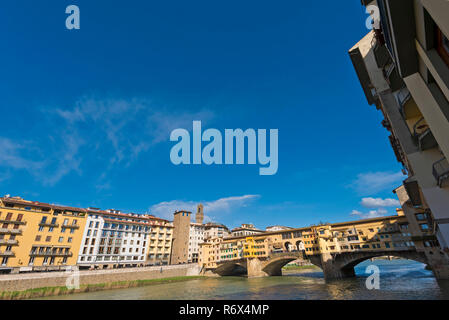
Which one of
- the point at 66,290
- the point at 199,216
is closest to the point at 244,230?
the point at 199,216

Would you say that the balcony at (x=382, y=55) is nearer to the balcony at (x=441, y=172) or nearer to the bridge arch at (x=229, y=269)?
the balcony at (x=441, y=172)

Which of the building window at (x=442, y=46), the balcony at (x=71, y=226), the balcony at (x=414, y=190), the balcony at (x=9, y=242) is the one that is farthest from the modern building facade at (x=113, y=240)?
the building window at (x=442, y=46)

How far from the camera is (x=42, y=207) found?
59.9 m

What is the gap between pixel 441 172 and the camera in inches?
516

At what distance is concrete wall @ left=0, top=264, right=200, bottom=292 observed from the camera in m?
40.2

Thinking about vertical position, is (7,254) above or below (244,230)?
below

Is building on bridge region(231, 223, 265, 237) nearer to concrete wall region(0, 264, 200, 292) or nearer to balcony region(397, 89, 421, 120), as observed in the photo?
concrete wall region(0, 264, 200, 292)

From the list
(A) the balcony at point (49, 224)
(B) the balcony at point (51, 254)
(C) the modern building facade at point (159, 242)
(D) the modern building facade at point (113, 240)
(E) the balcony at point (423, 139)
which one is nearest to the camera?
(E) the balcony at point (423, 139)

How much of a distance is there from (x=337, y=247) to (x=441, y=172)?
45.6 metres

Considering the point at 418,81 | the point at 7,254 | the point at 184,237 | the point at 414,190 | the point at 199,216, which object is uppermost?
the point at 199,216

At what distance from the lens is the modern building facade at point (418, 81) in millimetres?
7242

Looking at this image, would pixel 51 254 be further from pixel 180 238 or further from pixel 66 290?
pixel 180 238
